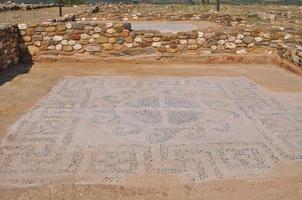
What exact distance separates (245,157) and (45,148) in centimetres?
229

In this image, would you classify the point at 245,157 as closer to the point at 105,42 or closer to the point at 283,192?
the point at 283,192

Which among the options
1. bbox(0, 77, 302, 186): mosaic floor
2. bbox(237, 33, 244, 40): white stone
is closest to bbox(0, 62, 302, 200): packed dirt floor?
bbox(0, 77, 302, 186): mosaic floor

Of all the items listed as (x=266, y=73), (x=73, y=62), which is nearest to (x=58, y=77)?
(x=73, y=62)

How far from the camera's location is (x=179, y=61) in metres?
9.90

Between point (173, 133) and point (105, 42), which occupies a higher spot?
point (105, 42)

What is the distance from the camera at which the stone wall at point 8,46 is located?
8344mm

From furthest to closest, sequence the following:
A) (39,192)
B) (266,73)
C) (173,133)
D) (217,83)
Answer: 1. (266,73)
2. (217,83)
3. (173,133)
4. (39,192)

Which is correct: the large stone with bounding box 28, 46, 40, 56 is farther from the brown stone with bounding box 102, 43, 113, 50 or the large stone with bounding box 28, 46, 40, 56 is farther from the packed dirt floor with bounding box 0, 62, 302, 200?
the brown stone with bounding box 102, 43, 113, 50

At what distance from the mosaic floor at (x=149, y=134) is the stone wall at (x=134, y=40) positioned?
2344mm

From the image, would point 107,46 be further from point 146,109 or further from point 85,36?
point 146,109

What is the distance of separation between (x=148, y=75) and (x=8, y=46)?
3069mm

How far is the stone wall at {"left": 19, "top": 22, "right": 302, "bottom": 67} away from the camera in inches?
378

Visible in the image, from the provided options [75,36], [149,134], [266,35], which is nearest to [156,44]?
[75,36]

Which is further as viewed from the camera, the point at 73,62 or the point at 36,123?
the point at 73,62
